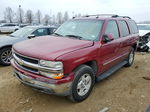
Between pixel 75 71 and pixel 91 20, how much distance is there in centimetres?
178

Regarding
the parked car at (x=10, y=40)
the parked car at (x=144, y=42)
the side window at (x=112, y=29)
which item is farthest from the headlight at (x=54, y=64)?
the parked car at (x=144, y=42)

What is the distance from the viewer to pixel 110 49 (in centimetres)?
403

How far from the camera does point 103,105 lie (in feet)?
Result: 10.8

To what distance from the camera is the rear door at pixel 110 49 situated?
377cm

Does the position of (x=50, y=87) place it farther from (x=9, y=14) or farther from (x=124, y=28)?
(x=9, y=14)

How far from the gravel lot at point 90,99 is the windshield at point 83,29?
1.47 m

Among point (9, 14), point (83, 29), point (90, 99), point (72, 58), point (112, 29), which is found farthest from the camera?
point (9, 14)

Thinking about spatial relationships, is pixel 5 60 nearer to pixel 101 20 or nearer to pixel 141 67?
pixel 101 20

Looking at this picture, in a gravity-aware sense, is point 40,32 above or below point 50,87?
above

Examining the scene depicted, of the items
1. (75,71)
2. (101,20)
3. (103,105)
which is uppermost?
(101,20)

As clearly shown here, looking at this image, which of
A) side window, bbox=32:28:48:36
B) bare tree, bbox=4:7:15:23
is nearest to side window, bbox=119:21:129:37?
side window, bbox=32:28:48:36

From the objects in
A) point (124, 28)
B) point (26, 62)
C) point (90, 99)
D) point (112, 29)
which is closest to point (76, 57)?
point (26, 62)

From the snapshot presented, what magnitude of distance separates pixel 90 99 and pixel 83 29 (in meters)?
1.82

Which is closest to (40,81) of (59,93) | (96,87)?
(59,93)
